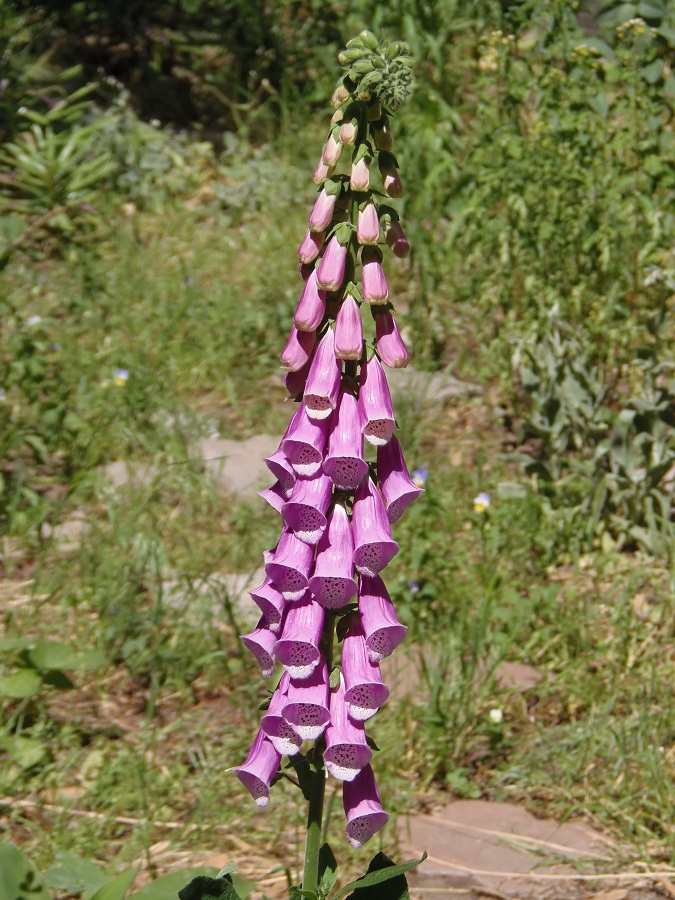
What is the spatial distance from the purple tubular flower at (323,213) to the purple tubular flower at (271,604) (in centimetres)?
62

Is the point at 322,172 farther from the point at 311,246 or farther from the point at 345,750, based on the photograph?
the point at 345,750

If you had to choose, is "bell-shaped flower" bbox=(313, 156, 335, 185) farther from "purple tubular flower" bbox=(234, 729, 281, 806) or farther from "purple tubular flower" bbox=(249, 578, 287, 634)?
"purple tubular flower" bbox=(234, 729, 281, 806)

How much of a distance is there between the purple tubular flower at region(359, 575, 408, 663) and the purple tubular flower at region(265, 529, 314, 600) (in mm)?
103

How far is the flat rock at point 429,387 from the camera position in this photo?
4.94m

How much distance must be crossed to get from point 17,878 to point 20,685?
0.96 meters

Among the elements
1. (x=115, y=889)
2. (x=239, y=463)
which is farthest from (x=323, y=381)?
(x=239, y=463)

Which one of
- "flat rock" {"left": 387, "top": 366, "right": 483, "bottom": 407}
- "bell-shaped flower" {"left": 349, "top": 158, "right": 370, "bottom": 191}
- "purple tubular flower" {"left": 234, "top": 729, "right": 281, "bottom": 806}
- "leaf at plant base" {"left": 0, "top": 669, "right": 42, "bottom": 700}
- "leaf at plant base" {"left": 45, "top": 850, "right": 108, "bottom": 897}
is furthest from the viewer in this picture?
"flat rock" {"left": 387, "top": 366, "right": 483, "bottom": 407}

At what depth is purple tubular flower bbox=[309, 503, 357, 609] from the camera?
1683 millimetres

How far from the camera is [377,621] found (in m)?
1.70

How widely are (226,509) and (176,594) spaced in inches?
28.8

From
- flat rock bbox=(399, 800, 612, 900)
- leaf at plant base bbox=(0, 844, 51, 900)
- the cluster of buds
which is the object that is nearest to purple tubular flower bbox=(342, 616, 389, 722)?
the cluster of buds

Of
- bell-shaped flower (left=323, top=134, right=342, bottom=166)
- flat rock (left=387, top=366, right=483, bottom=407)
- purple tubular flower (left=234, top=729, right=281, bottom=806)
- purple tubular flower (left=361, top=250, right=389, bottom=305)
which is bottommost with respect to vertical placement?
purple tubular flower (left=234, top=729, right=281, bottom=806)

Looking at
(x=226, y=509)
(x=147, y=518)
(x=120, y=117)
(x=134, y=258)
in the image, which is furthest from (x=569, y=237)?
(x=120, y=117)

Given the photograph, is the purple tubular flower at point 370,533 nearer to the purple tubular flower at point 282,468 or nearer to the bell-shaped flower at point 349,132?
the purple tubular flower at point 282,468
